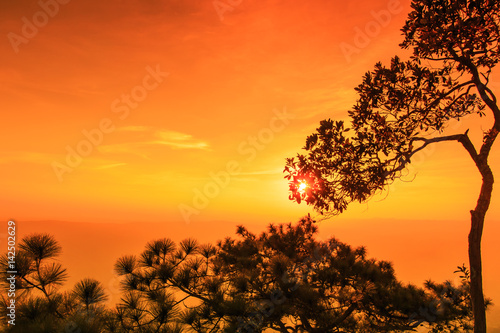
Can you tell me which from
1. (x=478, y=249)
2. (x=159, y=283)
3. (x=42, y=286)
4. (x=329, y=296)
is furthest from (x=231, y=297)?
(x=478, y=249)

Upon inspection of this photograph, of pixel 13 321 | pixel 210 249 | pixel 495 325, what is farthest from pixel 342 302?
pixel 495 325

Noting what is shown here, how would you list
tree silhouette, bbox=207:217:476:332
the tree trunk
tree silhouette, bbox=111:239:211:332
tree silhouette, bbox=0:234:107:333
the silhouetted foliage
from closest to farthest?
tree silhouette, bbox=0:234:107:333 < the silhouetted foliage < tree silhouette, bbox=111:239:211:332 < the tree trunk < tree silhouette, bbox=207:217:476:332

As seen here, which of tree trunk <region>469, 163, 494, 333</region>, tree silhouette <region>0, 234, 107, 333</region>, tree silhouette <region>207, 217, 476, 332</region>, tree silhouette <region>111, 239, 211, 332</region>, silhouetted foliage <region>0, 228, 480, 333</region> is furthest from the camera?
tree silhouette <region>207, 217, 476, 332</region>

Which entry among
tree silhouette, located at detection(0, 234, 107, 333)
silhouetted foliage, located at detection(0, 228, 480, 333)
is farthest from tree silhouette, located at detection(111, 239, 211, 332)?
tree silhouette, located at detection(0, 234, 107, 333)

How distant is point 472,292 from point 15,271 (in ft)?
21.6

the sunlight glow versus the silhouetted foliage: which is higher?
the sunlight glow

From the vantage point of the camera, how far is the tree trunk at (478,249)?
4988mm

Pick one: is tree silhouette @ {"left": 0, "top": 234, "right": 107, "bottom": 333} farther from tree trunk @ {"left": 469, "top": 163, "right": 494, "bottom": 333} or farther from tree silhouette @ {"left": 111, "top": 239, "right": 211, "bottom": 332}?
tree trunk @ {"left": 469, "top": 163, "right": 494, "bottom": 333}

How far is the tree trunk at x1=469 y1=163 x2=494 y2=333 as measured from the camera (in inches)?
196

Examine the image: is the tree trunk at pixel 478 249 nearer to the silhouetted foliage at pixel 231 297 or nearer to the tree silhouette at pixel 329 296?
the silhouetted foliage at pixel 231 297

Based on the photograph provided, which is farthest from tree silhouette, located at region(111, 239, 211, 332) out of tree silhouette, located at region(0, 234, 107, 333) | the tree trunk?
the tree trunk

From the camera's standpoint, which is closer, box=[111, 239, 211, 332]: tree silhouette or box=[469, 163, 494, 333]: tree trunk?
box=[111, 239, 211, 332]: tree silhouette

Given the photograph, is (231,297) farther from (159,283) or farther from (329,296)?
(329,296)

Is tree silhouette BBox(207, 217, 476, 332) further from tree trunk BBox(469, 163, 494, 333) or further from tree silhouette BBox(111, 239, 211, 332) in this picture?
tree trunk BBox(469, 163, 494, 333)
